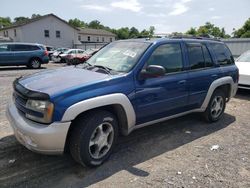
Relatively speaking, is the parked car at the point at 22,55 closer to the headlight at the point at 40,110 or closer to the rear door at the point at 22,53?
the rear door at the point at 22,53

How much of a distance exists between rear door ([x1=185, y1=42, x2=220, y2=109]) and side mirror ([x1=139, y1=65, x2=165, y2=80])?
1027 millimetres

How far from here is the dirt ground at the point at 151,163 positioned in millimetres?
3113

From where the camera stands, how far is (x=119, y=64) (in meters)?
3.85

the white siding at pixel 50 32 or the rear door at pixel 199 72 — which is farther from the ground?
the white siding at pixel 50 32

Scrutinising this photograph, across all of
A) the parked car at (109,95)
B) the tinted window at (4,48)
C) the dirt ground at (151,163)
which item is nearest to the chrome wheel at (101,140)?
the parked car at (109,95)

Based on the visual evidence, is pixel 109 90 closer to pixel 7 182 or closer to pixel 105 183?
pixel 105 183

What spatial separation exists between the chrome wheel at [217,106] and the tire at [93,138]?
106 inches

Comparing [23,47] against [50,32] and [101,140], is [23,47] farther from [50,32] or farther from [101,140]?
[50,32]

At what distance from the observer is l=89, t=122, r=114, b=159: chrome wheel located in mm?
3341

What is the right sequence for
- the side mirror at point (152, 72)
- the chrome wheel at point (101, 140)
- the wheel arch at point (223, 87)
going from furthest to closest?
1. the wheel arch at point (223, 87)
2. the side mirror at point (152, 72)
3. the chrome wheel at point (101, 140)

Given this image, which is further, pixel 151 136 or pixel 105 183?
pixel 151 136

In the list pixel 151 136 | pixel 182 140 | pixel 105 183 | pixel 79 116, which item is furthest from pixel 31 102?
pixel 182 140

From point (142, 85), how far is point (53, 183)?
5.97 feet

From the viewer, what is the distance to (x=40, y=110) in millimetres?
2928
